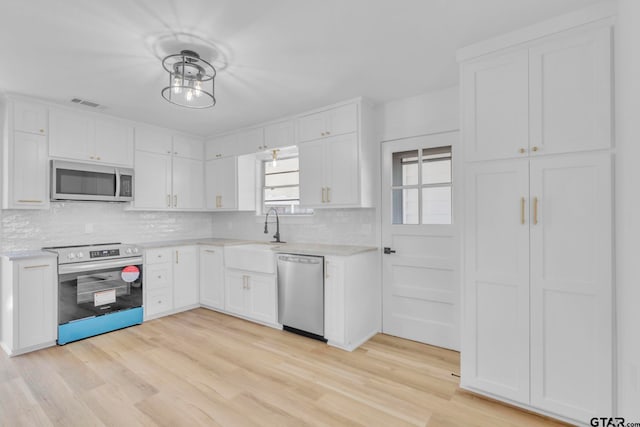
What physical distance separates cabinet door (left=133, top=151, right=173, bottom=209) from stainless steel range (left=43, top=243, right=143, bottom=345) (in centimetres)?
71

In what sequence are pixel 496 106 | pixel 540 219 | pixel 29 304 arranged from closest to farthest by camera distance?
pixel 540 219 → pixel 496 106 → pixel 29 304

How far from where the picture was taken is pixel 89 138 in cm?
363

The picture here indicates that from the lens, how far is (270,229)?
454cm

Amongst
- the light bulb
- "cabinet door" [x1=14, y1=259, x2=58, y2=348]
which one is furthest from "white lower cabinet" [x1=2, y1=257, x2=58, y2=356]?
the light bulb

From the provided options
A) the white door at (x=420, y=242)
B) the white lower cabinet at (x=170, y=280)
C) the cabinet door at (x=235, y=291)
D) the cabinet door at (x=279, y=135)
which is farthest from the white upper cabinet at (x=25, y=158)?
the white door at (x=420, y=242)

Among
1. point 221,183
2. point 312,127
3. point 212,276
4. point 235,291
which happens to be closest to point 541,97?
point 312,127

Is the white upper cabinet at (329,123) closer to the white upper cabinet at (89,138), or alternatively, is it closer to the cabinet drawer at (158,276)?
the white upper cabinet at (89,138)

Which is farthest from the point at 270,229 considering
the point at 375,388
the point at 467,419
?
the point at 467,419

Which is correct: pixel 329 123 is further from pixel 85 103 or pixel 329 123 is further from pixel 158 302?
pixel 158 302

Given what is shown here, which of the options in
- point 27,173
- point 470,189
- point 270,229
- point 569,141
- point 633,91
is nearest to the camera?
point 633,91

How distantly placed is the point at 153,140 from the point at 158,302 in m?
2.15

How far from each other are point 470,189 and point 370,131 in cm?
146

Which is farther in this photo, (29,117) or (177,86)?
Answer: (29,117)

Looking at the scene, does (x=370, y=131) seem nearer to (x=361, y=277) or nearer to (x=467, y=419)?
(x=361, y=277)
